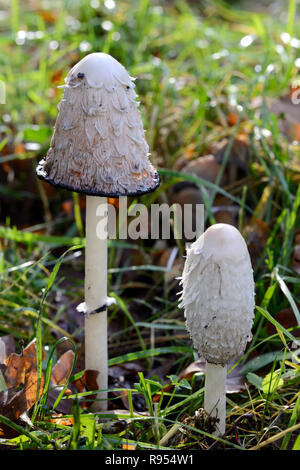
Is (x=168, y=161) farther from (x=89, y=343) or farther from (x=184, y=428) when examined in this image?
(x=184, y=428)

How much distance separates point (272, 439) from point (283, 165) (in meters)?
1.81

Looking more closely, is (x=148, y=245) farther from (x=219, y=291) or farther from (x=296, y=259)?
(x=219, y=291)

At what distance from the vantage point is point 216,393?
7.10 ft

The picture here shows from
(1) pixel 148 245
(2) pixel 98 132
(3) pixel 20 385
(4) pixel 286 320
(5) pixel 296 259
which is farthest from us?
(1) pixel 148 245

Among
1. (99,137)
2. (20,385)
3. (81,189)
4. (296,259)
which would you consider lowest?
(20,385)

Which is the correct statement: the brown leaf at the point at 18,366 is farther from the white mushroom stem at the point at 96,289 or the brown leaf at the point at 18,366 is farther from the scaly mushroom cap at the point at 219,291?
the scaly mushroom cap at the point at 219,291

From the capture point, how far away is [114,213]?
Result: 349 centimetres

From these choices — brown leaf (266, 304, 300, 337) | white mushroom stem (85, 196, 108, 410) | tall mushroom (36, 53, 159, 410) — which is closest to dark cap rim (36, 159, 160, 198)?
tall mushroom (36, 53, 159, 410)

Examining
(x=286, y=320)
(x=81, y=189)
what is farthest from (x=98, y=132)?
(x=286, y=320)

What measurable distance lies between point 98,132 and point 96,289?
2.40 ft

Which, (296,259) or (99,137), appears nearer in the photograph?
(99,137)

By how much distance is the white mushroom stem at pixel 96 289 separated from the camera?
2.38 metres
